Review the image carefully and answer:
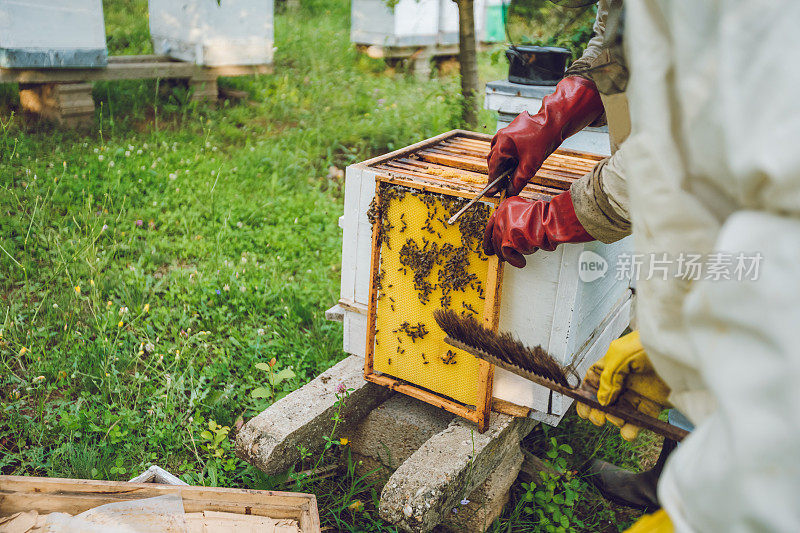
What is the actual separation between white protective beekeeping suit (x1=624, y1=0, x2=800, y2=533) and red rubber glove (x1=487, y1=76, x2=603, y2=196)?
4.10ft

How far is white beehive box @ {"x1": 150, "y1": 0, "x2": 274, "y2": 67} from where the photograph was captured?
5949 millimetres

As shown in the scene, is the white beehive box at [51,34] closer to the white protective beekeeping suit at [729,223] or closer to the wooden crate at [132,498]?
the wooden crate at [132,498]

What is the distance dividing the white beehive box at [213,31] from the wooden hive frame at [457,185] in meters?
3.91

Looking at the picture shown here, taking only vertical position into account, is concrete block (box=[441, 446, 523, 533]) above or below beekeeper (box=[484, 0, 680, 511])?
below

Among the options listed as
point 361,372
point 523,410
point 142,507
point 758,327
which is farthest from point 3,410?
point 758,327

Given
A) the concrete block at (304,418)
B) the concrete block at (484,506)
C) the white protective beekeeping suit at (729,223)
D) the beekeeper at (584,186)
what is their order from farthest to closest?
the concrete block at (484,506) → the concrete block at (304,418) → the beekeeper at (584,186) → the white protective beekeeping suit at (729,223)

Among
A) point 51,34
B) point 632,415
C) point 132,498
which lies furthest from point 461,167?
point 51,34

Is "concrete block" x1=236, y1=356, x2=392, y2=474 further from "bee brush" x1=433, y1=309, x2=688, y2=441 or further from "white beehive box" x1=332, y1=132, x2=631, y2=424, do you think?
"bee brush" x1=433, y1=309, x2=688, y2=441

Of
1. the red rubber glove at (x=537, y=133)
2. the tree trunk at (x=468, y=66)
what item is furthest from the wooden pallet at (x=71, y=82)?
the red rubber glove at (x=537, y=133)

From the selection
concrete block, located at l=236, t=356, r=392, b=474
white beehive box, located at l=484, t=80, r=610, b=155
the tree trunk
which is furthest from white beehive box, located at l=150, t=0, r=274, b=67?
concrete block, located at l=236, t=356, r=392, b=474

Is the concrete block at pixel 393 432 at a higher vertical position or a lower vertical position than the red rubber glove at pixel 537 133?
lower

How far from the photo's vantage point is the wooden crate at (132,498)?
2014 mm

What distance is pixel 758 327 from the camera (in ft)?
2.63

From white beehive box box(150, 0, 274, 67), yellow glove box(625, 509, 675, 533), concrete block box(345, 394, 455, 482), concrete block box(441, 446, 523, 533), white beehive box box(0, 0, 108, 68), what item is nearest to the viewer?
yellow glove box(625, 509, 675, 533)
